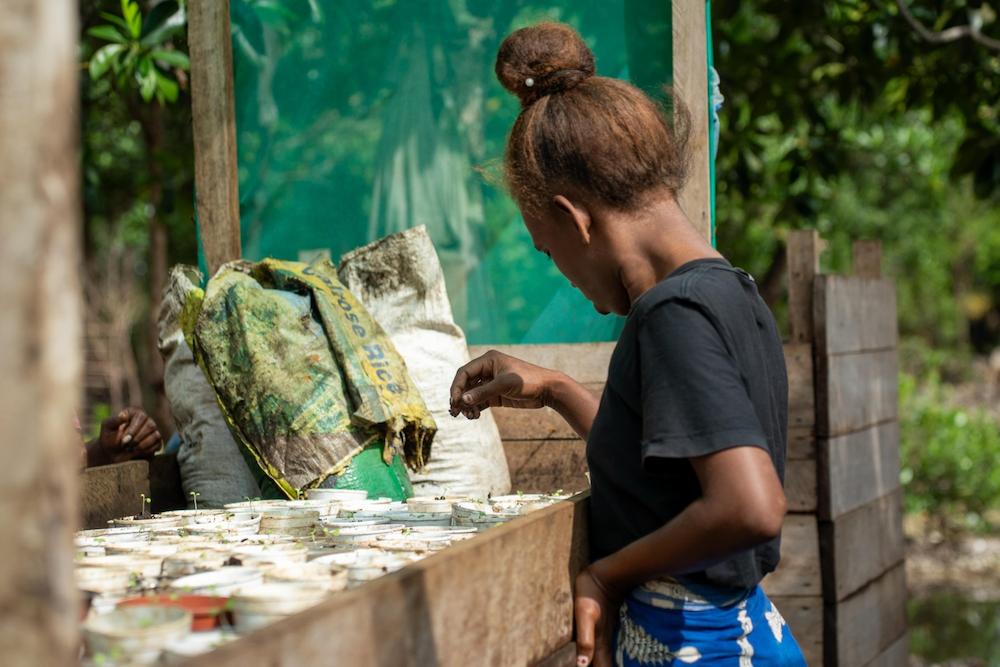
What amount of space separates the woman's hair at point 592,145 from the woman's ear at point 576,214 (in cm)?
2

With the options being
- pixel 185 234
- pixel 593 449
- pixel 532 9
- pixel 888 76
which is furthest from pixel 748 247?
pixel 593 449

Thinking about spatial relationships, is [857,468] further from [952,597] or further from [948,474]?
[948,474]

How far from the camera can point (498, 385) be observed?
229 cm

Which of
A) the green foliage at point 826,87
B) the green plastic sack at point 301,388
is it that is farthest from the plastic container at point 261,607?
the green foliage at point 826,87

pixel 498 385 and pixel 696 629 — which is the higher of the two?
pixel 498 385

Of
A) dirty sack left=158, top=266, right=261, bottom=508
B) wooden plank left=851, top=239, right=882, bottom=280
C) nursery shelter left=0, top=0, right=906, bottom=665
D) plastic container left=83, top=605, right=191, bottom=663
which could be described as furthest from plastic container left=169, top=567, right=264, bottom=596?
wooden plank left=851, top=239, right=882, bottom=280

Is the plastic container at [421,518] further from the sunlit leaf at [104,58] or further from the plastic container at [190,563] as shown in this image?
the sunlit leaf at [104,58]

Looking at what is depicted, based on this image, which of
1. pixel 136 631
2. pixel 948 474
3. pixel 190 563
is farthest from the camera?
pixel 948 474

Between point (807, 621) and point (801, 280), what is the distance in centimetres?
115

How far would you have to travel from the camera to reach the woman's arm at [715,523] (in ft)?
5.02

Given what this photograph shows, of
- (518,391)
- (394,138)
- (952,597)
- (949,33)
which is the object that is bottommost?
(952,597)

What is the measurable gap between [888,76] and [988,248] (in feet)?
42.8

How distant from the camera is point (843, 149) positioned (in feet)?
21.4

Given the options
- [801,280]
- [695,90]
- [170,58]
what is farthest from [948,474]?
[170,58]
